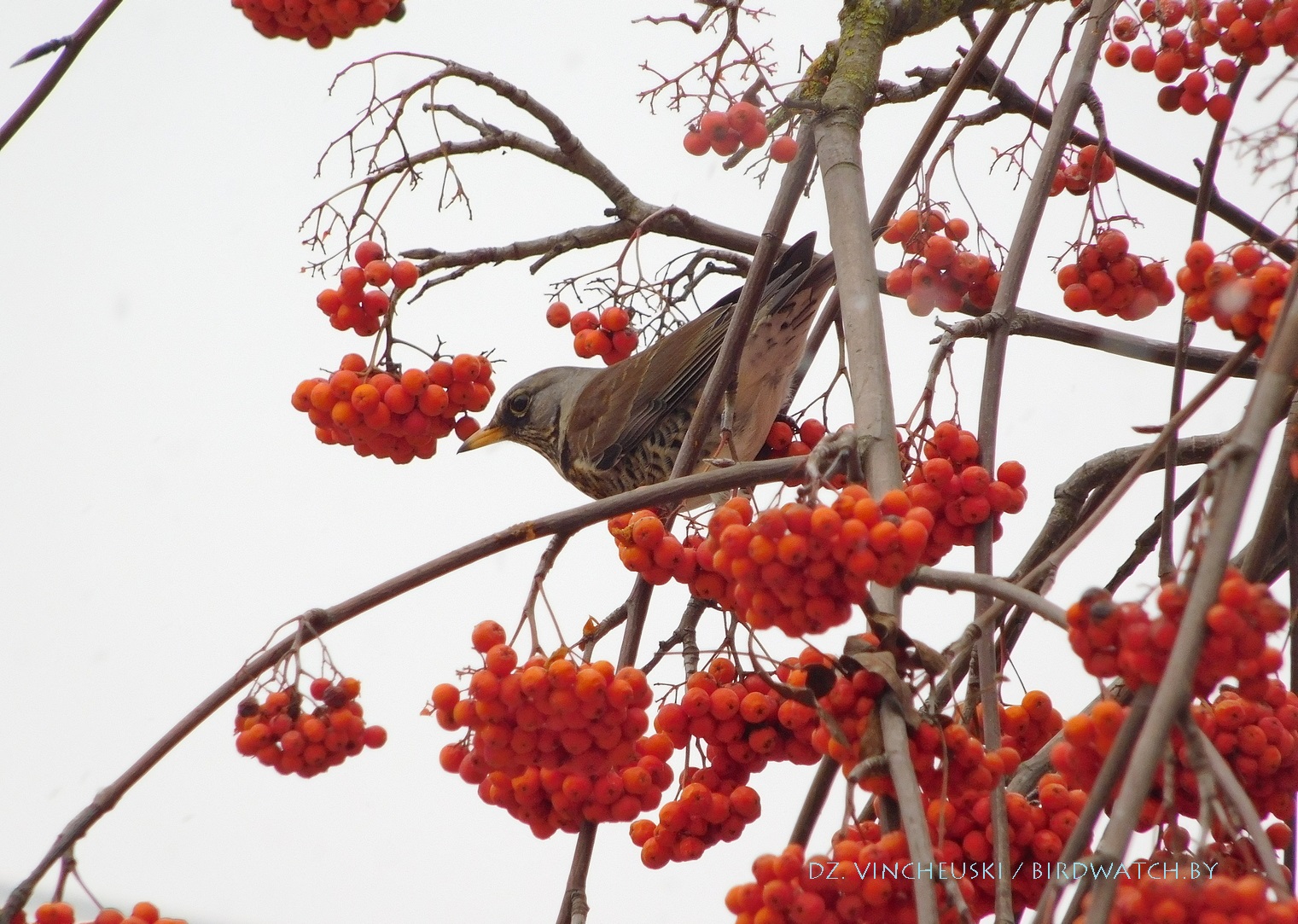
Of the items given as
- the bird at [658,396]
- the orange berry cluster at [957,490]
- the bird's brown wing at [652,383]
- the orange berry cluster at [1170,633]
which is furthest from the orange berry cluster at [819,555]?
the bird's brown wing at [652,383]

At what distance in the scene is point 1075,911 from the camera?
1125 millimetres

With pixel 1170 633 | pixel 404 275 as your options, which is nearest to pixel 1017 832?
pixel 1170 633

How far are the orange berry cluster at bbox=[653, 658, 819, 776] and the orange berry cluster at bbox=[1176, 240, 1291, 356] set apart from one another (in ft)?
2.43

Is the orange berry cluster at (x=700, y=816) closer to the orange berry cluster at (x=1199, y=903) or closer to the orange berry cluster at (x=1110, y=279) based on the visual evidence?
the orange berry cluster at (x=1199, y=903)

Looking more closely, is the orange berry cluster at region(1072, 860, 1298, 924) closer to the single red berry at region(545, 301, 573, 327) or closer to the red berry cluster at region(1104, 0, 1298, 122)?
the red berry cluster at region(1104, 0, 1298, 122)

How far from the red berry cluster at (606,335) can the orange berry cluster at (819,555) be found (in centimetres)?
155

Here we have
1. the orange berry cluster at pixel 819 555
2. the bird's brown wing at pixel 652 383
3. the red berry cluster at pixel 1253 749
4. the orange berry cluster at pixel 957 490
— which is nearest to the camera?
the orange berry cluster at pixel 819 555

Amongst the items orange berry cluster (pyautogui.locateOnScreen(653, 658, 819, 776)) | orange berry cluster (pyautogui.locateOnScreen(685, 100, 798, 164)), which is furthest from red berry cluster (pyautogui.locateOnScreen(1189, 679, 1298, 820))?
orange berry cluster (pyautogui.locateOnScreen(685, 100, 798, 164))

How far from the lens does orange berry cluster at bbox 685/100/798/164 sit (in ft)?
6.50

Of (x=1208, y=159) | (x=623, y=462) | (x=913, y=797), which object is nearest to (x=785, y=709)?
(x=913, y=797)

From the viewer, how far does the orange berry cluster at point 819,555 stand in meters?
1.21

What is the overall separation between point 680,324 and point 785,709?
1.56 metres

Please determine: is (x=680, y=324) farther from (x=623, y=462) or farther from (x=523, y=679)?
(x=523, y=679)

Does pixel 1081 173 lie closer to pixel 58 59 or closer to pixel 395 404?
pixel 395 404
